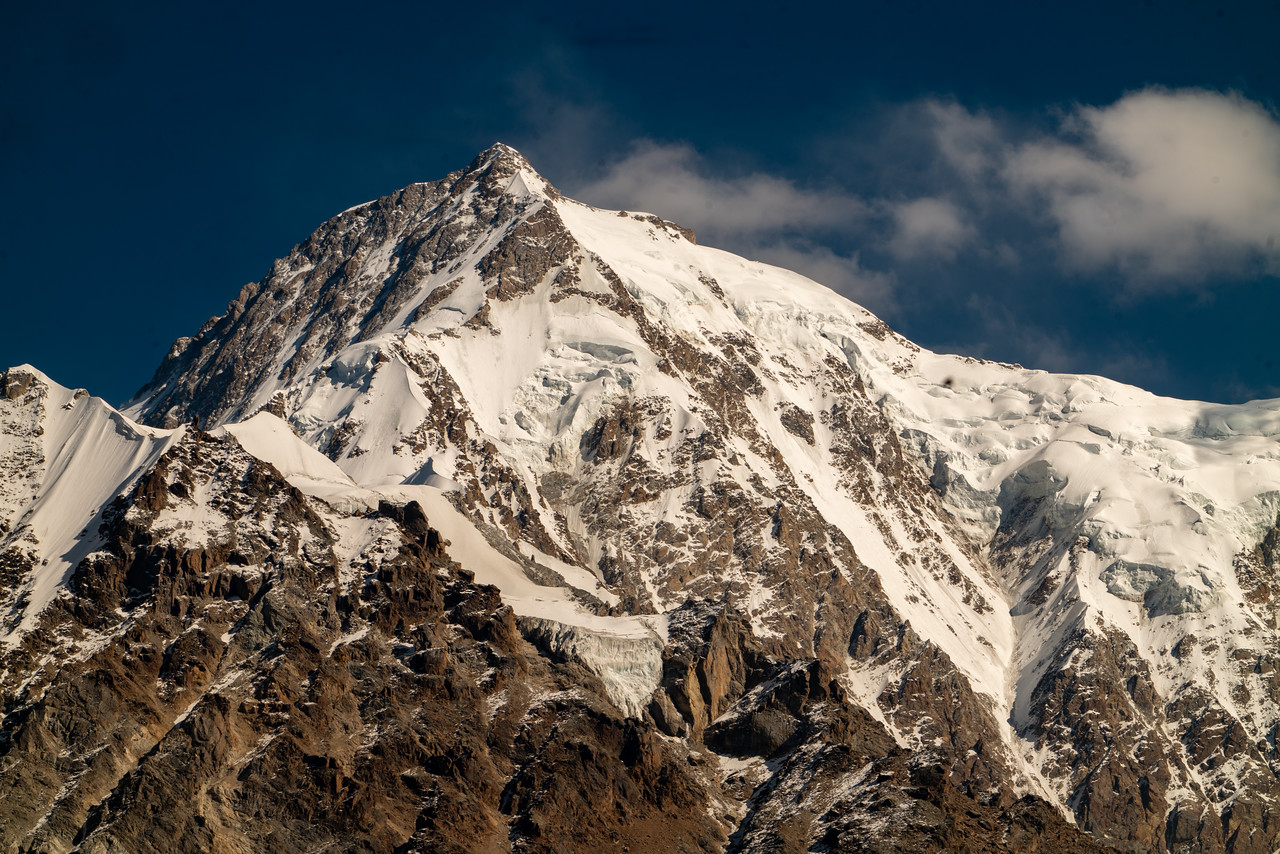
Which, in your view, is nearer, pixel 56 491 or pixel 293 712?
pixel 293 712

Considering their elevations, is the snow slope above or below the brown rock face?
above

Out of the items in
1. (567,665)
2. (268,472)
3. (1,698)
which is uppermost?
(268,472)

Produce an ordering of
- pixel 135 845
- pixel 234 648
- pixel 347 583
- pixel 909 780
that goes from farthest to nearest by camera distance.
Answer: pixel 347 583, pixel 234 648, pixel 909 780, pixel 135 845

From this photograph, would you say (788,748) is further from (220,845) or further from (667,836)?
(220,845)

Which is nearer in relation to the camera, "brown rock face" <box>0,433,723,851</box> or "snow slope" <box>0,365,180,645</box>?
"brown rock face" <box>0,433,723,851</box>

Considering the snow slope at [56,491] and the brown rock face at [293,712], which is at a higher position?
the snow slope at [56,491]

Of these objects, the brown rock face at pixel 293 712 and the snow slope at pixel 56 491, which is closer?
the brown rock face at pixel 293 712

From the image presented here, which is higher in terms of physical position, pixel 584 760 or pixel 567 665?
pixel 567 665

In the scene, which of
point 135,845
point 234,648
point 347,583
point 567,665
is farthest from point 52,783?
point 567,665

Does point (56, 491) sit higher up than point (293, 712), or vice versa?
point (56, 491)

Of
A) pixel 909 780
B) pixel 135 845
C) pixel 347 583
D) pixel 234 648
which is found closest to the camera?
pixel 135 845

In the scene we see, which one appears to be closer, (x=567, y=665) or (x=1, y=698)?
(x=1, y=698)
